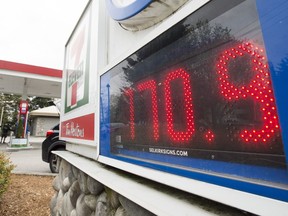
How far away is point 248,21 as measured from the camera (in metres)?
0.69

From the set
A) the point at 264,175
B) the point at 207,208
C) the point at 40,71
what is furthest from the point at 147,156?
the point at 40,71

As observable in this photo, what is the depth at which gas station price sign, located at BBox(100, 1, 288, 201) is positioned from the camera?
633 millimetres

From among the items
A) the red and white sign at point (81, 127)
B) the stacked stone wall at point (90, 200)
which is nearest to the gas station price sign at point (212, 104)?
the stacked stone wall at point (90, 200)

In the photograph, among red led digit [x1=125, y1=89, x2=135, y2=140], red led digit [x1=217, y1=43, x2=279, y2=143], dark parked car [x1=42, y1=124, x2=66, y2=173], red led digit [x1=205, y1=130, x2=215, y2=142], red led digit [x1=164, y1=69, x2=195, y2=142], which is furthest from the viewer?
dark parked car [x1=42, y1=124, x2=66, y2=173]

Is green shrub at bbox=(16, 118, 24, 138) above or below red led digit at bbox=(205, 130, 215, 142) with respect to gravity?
above

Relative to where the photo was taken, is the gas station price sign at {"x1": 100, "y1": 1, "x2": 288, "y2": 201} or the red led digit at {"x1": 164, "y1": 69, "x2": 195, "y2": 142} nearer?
the gas station price sign at {"x1": 100, "y1": 1, "x2": 288, "y2": 201}

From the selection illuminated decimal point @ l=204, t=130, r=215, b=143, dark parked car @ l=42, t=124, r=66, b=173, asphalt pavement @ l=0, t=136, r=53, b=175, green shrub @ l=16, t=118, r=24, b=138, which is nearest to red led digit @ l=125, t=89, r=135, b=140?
illuminated decimal point @ l=204, t=130, r=215, b=143

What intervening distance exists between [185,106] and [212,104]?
147 millimetres

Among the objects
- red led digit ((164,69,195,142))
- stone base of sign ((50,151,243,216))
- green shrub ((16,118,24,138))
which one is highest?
green shrub ((16,118,24,138))

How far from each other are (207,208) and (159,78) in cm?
62

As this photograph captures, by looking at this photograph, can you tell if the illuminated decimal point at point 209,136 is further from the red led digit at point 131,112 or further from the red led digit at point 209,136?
the red led digit at point 131,112

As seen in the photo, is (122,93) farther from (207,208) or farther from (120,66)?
(207,208)

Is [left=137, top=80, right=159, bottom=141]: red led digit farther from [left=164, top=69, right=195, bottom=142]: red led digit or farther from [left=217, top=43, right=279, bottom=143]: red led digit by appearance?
[left=217, top=43, right=279, bottom=143]: red led digit

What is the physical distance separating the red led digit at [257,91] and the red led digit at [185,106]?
0.18 metres
